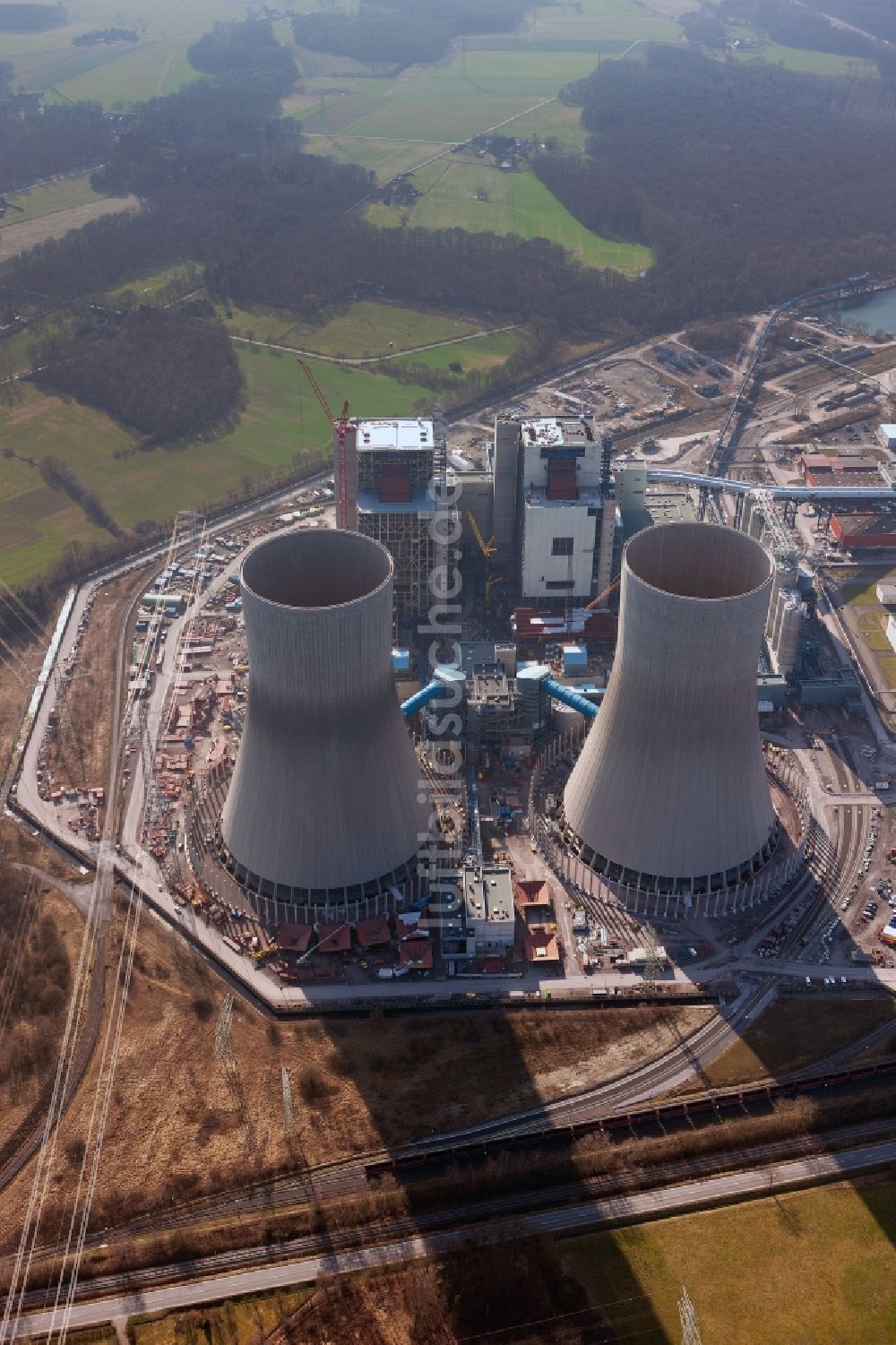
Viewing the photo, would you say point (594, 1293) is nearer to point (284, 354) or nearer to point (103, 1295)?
point (103, 1295)

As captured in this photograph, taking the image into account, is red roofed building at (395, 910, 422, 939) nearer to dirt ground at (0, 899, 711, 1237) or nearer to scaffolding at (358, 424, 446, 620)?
dirt ground at (0, 899, 711, 1237)

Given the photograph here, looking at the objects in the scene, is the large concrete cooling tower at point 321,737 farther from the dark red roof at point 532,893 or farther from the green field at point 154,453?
the green field at point 154,453

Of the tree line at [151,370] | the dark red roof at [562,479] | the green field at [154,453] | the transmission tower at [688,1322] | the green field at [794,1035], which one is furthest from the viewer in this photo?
the tree line at [151,370]

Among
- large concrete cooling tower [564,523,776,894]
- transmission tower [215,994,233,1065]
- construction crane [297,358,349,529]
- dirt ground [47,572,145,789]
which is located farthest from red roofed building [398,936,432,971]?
construction crane [297,358,349,529]

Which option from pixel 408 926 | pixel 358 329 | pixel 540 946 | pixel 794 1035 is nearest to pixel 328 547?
pixel 408 926

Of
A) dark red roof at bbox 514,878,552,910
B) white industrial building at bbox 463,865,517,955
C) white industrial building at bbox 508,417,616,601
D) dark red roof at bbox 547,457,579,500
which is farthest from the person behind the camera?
dark red roof at bbox 547,457,579,500

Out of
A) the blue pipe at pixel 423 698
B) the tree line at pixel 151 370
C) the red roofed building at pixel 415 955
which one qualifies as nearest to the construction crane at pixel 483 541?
the blue pipe at pixel 423 698
